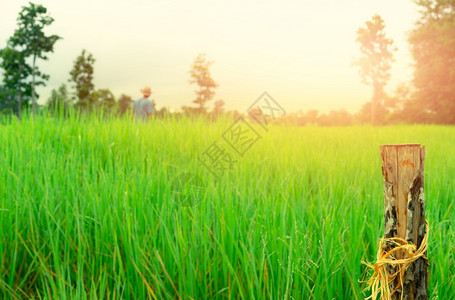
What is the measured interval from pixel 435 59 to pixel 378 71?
571cm

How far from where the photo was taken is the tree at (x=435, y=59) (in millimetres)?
28750

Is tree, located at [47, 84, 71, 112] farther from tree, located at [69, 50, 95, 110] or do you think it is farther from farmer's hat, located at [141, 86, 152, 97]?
tree, located at [69, 50, 95, 110]

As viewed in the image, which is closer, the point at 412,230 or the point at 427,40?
the point at 412,230

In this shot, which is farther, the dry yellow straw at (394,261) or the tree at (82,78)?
the tree at (82,78)

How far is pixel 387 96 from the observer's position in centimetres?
3569

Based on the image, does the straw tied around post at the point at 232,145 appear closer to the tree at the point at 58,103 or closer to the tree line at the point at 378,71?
the tree at the point at 58,103

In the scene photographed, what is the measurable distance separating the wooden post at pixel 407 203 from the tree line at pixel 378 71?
2262 centimetres

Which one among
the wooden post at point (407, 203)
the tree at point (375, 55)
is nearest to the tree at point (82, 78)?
the tree at point (375, 55)

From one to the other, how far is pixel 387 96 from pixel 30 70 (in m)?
34.8

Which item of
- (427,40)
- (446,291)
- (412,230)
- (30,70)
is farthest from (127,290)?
(30,70)

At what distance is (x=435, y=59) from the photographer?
95.1 feet

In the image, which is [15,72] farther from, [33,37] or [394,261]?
[394,261]

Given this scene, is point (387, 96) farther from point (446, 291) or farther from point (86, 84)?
point (446, 291)

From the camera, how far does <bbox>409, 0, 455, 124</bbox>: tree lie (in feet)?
94.3
